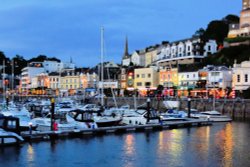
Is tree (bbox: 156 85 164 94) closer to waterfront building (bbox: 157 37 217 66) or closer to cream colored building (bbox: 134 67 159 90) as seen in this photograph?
cream colored building (bbox: 134 67 159 90)

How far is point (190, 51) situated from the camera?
12850cm

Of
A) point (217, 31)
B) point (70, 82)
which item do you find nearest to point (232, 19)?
point (217, 31)

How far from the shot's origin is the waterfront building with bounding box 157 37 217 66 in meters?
128

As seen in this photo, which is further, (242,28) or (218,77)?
(242,28)

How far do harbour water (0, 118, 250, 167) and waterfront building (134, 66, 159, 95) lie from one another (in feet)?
238

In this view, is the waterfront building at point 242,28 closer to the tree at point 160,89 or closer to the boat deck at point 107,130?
the tree at point 160,89

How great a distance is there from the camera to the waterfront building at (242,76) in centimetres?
8362

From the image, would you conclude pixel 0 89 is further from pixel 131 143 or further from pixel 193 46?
pixel 131 143

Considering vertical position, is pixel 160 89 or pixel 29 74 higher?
pixel 29 74

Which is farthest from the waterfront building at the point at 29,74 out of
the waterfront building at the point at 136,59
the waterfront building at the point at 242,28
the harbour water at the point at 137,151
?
the harbour water at the point at 137,151

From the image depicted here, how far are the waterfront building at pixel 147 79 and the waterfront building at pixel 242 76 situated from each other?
34.2 meters

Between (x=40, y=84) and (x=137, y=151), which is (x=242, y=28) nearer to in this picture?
(x=40, y=84)

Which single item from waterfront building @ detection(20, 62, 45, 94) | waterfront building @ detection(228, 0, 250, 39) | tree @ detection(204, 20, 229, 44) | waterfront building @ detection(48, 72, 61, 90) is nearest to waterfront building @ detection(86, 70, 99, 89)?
waterfront building @ detection(48, 72, 61, 90)

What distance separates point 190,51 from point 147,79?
1722 cm
